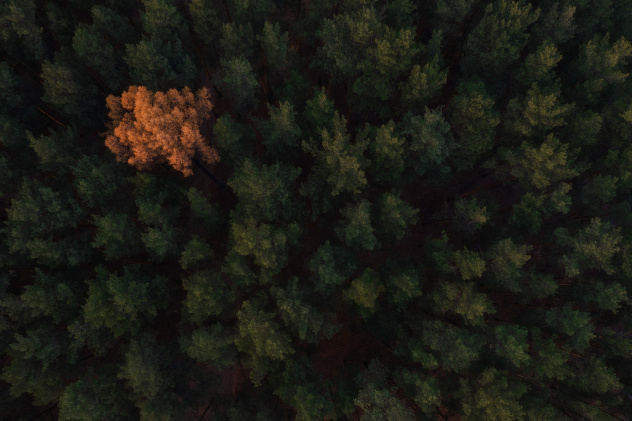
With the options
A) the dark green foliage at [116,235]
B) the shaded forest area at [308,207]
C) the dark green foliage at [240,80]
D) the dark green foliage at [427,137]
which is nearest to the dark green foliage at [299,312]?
the shaded forest area at [308,207]

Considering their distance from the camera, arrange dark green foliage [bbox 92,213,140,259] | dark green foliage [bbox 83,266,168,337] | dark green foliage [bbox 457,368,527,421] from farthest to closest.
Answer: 1. dark green foliage [bbox 92,213,140,259]
2. dark green foliage [bbox 457,368,527,421]
3. dark green foliage [bbox 83,266,168,337]

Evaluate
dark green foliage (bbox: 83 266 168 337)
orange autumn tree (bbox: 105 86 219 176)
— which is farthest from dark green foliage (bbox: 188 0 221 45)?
dark green foliage (bbox: 83 266 168 337)

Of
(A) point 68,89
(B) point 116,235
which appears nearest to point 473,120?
(B) point 116,235

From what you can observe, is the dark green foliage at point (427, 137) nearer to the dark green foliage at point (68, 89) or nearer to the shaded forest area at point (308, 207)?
the shaded forest area at point (308, 207)

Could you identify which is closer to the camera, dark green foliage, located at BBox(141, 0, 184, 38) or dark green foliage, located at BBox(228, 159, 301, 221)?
dark green foliage, located at BBox(141, 0, 184, 38)

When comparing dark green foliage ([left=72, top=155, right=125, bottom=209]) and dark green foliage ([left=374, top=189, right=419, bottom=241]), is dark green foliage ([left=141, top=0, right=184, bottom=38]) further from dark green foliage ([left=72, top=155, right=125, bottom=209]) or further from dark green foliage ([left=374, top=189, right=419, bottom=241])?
dark green foliage ([left=374, top=189, right=419, bottom=241])

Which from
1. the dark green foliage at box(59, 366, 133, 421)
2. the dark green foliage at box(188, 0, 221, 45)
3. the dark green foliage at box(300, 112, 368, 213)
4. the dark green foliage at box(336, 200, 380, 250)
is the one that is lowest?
the dark green foliage at box(59, 366, 133, 421)
